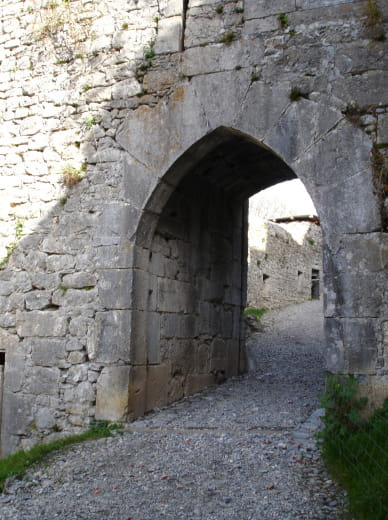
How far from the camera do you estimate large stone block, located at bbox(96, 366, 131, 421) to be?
5.48m

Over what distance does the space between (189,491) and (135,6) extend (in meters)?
4.83

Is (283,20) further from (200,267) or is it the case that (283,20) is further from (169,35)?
(200,267)

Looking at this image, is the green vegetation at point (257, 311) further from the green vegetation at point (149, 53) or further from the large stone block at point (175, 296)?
the green vegetation at point (149, 53)

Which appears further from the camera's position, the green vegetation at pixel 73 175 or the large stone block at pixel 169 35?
the green vegetation at pixel 73 175

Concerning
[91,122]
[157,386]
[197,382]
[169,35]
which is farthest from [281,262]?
[169,35]

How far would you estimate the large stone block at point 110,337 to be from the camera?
557 centimetres

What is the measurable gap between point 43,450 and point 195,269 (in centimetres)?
288

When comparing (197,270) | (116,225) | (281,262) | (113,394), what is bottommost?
(113,394)

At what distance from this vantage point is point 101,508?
3.69 m

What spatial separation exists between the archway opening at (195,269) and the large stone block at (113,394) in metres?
0.11

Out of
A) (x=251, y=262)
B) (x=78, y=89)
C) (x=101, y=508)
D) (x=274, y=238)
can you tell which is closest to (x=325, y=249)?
(x=101, y=508)

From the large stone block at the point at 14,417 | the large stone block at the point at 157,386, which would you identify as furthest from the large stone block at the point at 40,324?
the large stone block at the point at 157,386

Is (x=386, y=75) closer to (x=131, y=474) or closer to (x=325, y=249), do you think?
(x=325, y=249)

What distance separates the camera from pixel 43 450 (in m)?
4.96
